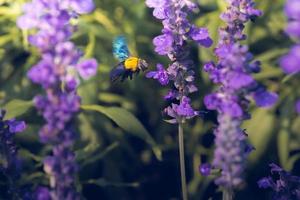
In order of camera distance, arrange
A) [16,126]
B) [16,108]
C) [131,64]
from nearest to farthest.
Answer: [16,126], [131,64], [16,108]

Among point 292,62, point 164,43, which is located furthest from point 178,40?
point 292,62

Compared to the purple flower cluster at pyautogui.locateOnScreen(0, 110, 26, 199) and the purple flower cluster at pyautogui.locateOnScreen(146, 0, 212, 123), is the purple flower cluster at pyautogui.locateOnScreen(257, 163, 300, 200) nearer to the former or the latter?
the purple flower cluster at pyautogui.locateOnScreen(146, 0, 212, 123)

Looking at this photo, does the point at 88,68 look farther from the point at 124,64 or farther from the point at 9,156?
the point at 124,64

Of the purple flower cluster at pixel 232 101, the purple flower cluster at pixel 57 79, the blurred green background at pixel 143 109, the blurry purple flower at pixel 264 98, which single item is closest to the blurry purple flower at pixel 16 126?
the purple flower cluster at pixel 57 79

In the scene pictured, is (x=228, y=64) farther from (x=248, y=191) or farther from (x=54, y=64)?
(x=248, y=191)

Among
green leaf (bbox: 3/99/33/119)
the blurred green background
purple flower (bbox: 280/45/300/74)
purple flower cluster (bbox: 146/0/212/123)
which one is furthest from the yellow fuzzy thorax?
purple flower (bbox: 280/45/300/74)

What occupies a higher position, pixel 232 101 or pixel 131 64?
pixel 131 64

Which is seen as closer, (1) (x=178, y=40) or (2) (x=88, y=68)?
(2) (x=88, y=68)
